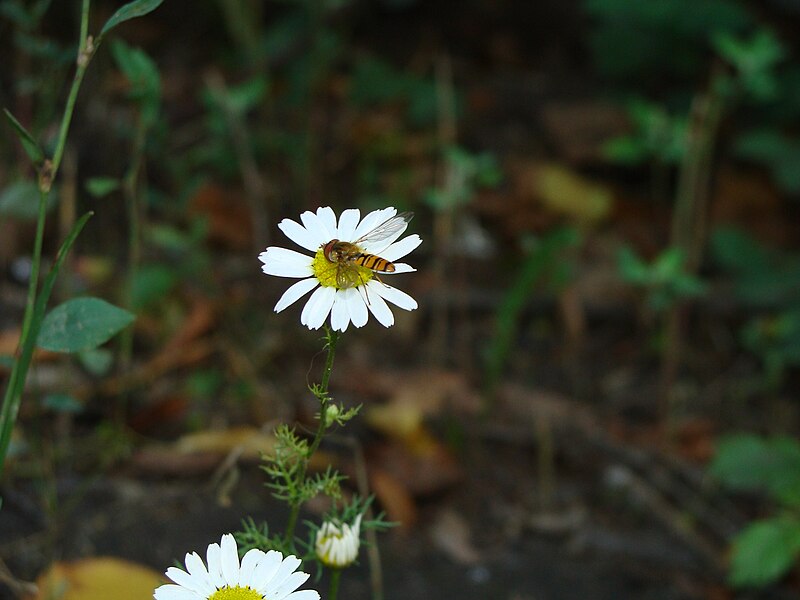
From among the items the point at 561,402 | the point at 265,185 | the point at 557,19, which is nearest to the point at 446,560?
the point at 561,402

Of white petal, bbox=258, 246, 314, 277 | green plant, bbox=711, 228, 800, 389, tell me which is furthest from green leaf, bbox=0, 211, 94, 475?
green plant, bbox=711, 228, 800, 389

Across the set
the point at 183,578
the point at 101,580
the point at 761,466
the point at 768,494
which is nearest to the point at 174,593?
the point at 183,578

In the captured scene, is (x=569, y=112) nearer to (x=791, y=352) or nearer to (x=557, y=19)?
(x=557, y=19)

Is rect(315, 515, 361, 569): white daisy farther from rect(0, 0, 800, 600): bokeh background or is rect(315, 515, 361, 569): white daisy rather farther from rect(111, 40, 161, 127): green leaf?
rect(111, 40, 161, 127): green leaf

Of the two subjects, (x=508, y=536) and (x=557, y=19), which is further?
(x=557, y=19)

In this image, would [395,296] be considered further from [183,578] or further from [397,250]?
[183,578]

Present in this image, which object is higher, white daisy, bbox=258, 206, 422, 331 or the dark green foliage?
the dark green foliage

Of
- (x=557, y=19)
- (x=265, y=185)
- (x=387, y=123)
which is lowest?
(x=265, y=185)
